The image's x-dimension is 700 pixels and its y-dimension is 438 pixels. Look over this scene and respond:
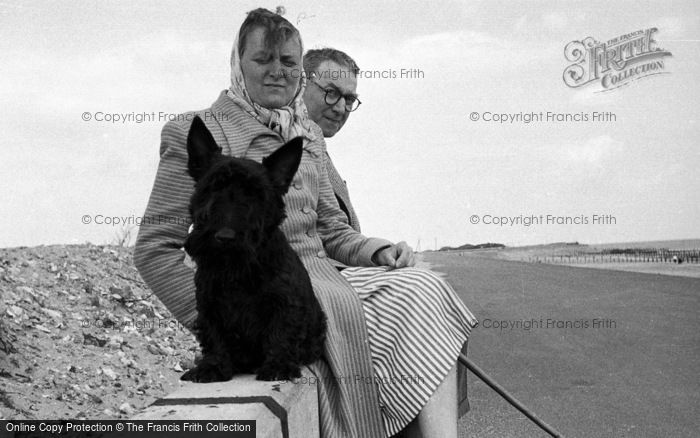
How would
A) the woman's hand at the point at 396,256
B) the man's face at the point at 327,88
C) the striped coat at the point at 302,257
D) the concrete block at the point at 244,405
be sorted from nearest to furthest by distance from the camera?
the concrete block at the point at 244,405
the striped coat at the point at 302,257
the woman's hand at the point at 396,256
the man's face at the point at 327,88

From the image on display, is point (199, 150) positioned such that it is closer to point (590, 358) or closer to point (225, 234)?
point (225, 234)

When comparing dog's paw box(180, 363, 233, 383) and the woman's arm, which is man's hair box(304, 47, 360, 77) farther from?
dog's paw box(180, 363, 233, 383)

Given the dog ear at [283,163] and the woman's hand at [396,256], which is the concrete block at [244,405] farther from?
the woman's hand at [396,256]

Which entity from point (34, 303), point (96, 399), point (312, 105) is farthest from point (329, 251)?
point (34, 303)

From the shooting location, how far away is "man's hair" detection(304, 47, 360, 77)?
6049 mm

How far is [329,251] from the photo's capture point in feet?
12.2

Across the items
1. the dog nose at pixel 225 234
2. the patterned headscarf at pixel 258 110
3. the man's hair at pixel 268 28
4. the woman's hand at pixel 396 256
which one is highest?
the man's hair at pixel 268 28

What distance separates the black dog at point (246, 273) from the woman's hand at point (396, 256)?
2.90 ft

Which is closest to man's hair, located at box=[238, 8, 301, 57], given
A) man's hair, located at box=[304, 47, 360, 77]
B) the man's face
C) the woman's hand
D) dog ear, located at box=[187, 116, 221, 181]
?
dog ear, located at box=[187, 116, 221, 181]

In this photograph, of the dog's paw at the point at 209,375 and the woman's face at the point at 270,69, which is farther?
the woman's face at the point at 270,69

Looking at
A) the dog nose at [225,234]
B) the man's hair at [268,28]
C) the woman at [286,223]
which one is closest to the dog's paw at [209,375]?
the woman at [286,223]

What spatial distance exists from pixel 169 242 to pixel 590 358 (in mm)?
6085

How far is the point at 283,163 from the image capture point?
2.53 m

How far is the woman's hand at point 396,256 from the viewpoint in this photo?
350 centimetres
